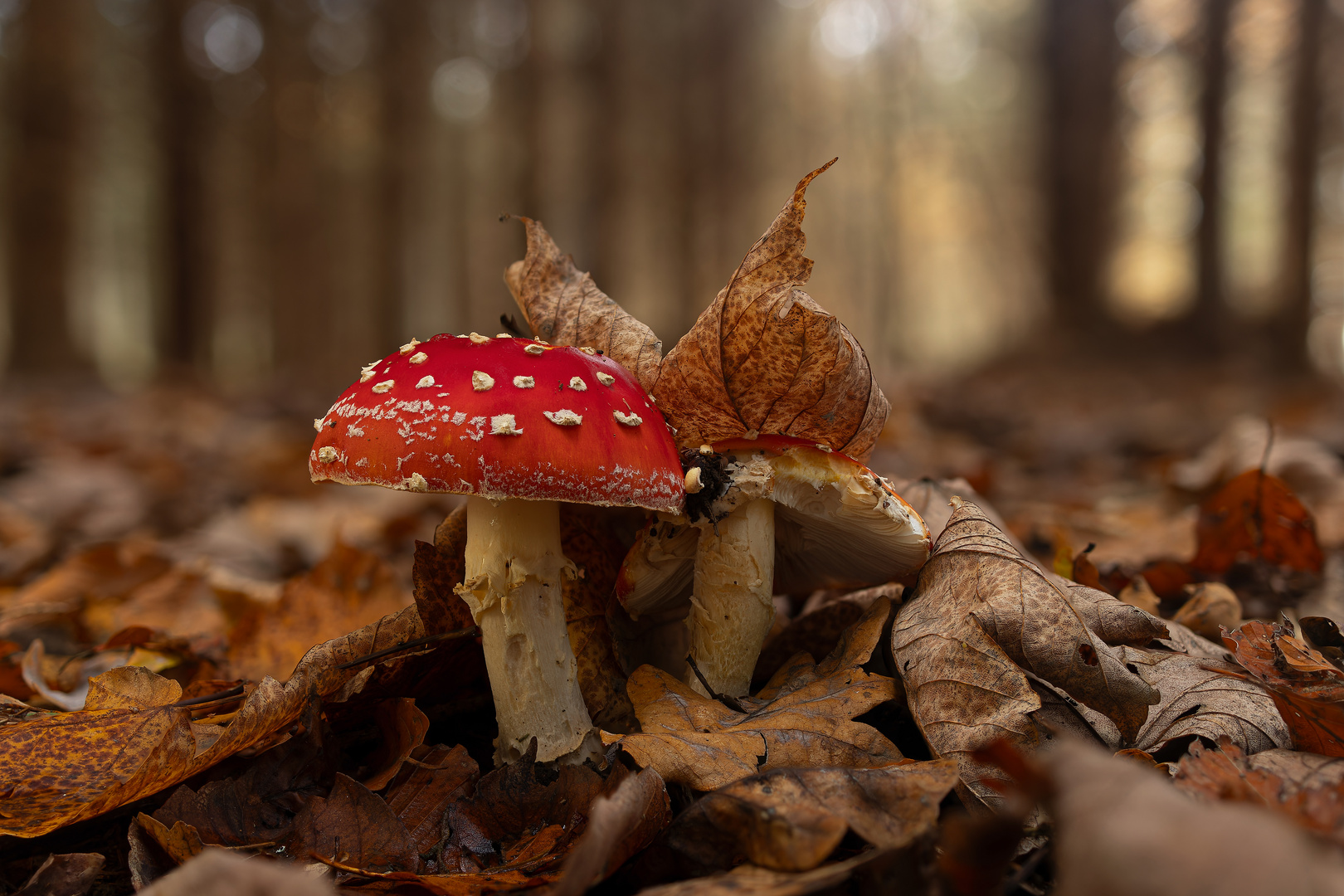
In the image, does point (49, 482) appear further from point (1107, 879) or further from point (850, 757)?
point (1107, 879)

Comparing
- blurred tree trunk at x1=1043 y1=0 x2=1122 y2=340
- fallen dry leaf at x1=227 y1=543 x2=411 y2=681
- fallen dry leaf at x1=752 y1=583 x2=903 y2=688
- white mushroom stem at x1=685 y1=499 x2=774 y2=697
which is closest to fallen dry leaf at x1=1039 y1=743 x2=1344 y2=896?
white mushroom stem at x1=685 y1=499 x2=774 y2=697

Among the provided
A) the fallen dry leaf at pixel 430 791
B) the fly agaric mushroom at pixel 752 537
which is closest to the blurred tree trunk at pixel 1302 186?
the fly agaric mushroom at pixel 752 537

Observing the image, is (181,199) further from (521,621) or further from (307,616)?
(521,621)

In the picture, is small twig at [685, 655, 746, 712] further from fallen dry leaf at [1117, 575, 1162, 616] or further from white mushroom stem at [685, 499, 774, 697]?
fallen dry leaf at [1117, 575, 1162, 616]

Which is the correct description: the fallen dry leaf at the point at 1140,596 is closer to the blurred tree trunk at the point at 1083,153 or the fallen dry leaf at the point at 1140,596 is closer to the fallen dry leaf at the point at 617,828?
the fallen dry leaf at the point at 617,828

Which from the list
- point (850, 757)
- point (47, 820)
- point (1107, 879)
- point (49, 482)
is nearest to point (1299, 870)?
point (1107, 879)
